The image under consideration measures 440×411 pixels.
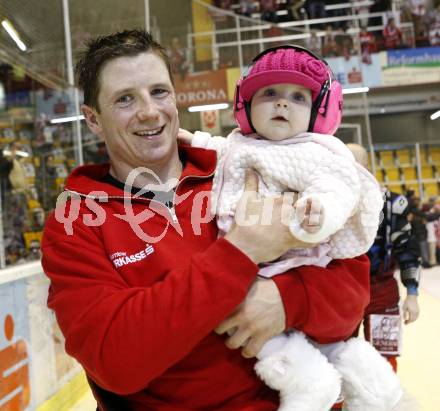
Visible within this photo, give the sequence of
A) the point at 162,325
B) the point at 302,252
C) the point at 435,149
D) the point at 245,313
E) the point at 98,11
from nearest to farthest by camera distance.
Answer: the point at 162,325 < the point at 245,313 < the point at 302,252 < the point at 98,11 < the point at 435,149

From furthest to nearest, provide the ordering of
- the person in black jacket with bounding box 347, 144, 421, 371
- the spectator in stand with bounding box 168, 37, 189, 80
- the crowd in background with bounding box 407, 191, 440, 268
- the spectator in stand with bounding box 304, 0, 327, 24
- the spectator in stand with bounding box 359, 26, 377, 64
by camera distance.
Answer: the spectator in stand with bounding box 304, 0, 327, 24 → the spectator in stand with bounding box 359, 26, 377, 64 → the crowd in background with bounding box 407, 191, 440, 268 → the spectator in stand with bounding box 168, 37, 189, 80 → the person in black jacket with bounding box 347, 144, 421, 371

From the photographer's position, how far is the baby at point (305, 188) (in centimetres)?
112

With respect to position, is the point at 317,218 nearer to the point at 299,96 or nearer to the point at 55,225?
the point at 299,96

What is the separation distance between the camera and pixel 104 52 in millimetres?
1304

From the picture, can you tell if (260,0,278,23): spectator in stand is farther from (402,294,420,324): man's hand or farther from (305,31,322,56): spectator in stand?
(402,294,420,324): man's hand

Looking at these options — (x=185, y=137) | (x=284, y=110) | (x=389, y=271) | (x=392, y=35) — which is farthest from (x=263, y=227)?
(x=392, y=35)

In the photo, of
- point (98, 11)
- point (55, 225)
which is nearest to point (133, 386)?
point (55, 225)

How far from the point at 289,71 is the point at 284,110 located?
0.29ft

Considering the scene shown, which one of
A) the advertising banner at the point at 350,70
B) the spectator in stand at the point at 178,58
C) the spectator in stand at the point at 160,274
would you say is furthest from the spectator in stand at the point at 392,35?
the spectator in stand at the point at 160,274

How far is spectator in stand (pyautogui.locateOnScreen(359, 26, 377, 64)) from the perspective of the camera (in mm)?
10242

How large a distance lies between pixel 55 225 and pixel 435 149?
1385 cm

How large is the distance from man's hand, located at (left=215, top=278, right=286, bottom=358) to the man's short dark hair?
25.0 inches

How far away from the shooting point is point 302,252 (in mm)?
1169

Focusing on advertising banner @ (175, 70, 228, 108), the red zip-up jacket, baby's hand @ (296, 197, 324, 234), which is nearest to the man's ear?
the red zip-up jacket
